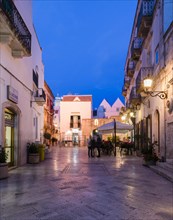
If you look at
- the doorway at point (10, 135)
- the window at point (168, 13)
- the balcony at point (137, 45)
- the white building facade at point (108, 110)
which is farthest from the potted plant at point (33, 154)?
the white building facade at point (108, 110)

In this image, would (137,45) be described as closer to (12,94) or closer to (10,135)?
(12,94)

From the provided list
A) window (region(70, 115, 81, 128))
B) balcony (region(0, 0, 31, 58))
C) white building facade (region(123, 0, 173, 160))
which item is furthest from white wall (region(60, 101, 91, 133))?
balcony (region(0, 0, 31, 58))

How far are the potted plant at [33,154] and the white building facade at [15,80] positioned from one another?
0.27 metres

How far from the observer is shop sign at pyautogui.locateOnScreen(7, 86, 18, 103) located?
34.9 ft

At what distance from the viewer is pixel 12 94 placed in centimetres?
1112

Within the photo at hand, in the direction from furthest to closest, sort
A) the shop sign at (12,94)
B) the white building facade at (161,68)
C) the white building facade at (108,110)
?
the white building facade at (108,110) → the white building facade at (161,68) → the shop sign at (12,94)

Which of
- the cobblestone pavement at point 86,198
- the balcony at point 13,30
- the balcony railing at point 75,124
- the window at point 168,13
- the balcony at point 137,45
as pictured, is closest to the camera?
the cobblestone pavement at point 86,198

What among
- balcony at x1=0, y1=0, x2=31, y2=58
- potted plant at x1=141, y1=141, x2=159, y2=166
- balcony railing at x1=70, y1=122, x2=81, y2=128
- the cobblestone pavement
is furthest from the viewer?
balcony railing at x1=70, y1=122, x2=81, y2=128

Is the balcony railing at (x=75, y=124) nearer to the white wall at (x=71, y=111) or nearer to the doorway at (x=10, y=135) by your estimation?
the white wall at (x=71, y=111)

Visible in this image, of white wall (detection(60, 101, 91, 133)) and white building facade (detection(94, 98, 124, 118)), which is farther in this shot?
white building facade (detection(94, 98, 124, 118))

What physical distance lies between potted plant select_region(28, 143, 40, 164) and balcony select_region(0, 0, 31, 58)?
16.7 feet

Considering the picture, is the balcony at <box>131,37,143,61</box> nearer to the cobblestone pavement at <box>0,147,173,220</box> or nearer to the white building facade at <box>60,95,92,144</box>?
the cobblestone pavement at <box>0,147,173,220</box>

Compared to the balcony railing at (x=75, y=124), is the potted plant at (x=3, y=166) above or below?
below

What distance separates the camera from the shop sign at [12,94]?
10.6 metres
